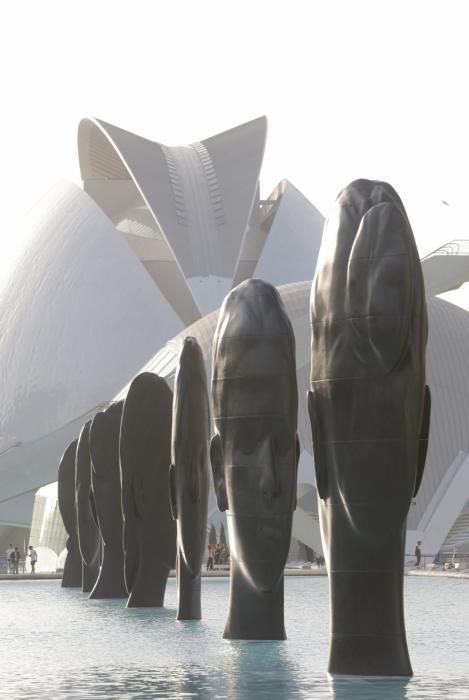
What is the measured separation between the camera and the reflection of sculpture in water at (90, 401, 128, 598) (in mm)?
25172

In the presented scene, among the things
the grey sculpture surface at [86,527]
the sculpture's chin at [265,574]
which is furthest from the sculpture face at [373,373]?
the grey sculpture surface at [86,527]

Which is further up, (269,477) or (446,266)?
(446,266)

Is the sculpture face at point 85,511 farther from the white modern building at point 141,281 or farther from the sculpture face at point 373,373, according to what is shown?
the white modern building at point 141,281

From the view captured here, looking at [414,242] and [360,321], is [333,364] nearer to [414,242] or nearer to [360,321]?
[360,321]

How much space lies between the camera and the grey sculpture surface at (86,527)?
28953 mm

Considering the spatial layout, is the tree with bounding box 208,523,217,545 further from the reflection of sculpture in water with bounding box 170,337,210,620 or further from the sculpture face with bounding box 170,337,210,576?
the sculpture face with bounding box 170,337,210,576

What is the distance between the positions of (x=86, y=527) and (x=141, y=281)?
36.3 metres

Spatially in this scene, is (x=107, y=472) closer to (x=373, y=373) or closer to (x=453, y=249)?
(x=373, y=373)

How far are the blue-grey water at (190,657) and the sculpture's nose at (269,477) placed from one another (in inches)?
59.6

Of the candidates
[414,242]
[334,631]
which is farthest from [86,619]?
[414,242]

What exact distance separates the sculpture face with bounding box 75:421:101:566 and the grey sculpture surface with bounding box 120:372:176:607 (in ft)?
20.7

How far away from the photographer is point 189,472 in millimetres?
18500

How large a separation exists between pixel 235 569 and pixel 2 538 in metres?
51.4

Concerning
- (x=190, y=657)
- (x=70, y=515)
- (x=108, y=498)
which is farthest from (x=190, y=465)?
(x=70, y=515)
